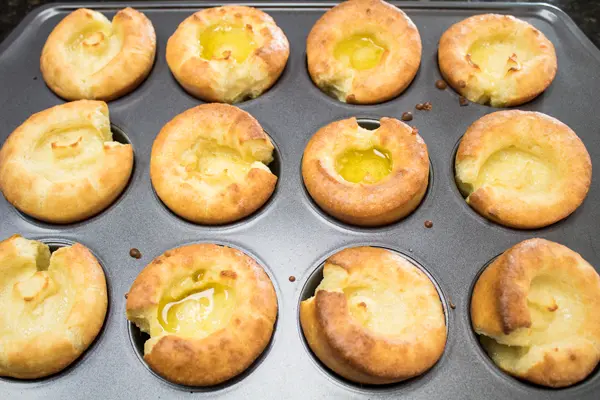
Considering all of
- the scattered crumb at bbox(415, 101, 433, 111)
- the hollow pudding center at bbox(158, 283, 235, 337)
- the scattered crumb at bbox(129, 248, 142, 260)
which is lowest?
the hollow pudding center at bbox(158, 283, 235, 337)

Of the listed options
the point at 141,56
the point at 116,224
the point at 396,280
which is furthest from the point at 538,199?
the point at 141,56

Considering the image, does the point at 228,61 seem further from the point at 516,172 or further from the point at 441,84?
the point at 516,172

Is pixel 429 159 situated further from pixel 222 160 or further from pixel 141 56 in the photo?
pixel 141 56

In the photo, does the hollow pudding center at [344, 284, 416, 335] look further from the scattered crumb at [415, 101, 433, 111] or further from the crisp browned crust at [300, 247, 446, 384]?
the scattered crumb at [415, 101, 433, 111]

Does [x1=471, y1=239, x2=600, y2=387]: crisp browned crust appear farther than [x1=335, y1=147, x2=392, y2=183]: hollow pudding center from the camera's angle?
No

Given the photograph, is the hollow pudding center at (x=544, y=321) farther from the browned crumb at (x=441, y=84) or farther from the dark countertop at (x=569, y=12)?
the dark countertop at (x=569, y=12)

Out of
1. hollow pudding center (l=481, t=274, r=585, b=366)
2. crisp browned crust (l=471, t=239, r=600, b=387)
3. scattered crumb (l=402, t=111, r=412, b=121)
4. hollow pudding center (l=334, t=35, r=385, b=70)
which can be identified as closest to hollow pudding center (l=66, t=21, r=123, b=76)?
hollow pudding center (l=334, t=35, r=385, b=70)

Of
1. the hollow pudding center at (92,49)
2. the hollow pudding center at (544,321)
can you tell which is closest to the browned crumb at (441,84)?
the hollow pudding center at (544,321)
